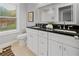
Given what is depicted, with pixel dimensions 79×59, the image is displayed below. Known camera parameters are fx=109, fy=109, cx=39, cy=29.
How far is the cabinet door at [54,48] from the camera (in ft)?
Answer: 5.57

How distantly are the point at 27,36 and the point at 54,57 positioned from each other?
575 millimetres

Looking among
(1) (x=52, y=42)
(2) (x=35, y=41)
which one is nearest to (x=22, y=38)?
(2) (x=35, y=41)

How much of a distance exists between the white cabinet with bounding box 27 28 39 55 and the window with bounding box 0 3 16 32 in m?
0.30

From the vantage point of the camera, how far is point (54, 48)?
5.82 ft

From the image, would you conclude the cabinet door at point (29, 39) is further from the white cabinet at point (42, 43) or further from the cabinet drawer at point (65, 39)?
the cabinet drawer at point (65, 39)

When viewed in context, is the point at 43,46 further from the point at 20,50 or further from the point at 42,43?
the point at 20,50

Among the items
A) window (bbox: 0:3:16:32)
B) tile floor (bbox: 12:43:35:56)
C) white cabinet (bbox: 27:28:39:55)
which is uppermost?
window (bbox: 0:3:16:32)

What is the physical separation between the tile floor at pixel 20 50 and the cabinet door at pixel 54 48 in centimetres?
32

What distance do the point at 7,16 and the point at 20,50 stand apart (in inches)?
23.9

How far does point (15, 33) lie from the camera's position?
183cm

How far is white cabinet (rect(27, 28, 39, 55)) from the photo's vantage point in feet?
6.27

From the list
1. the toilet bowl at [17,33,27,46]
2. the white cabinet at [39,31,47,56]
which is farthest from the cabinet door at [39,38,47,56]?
the toilet bowl at [17,33,27,46]

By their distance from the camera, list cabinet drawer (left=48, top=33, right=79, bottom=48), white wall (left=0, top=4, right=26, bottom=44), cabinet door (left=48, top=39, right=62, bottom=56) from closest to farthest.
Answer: cabinet drawer (left=48, top=33, right=79, bottom=48), cabinet door (left=48, top=39, right=62, bottom=56), white wall (left=0, top=4, right=26, bottom=44)

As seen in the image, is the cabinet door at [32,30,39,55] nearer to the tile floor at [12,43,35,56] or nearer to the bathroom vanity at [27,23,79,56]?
the bathroom vanity at [27,23,79,56]
